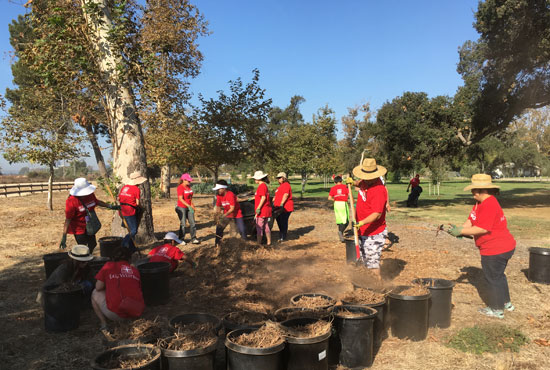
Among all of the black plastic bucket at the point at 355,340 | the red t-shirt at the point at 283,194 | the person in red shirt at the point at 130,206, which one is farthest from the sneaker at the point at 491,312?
the person in red shirt at the point at 130,206

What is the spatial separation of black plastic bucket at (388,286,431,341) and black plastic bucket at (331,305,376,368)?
2.33 ft

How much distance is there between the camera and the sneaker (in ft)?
17.9

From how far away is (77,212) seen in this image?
6.96m

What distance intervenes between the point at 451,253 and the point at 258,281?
5827 mm

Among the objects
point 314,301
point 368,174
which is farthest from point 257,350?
point 368,174

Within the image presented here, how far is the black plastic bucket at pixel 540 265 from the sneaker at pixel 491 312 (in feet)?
7.63

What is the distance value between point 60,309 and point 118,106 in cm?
701

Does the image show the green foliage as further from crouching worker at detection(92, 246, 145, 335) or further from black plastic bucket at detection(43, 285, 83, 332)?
black plastic bucket at detection(43, 285, 83, 332)

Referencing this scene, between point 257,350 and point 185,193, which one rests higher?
point 185,193

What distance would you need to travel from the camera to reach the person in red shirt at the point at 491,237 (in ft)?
17.3

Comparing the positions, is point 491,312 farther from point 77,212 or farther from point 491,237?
point 77,212

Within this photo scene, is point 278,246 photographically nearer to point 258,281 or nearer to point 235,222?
point 235,222

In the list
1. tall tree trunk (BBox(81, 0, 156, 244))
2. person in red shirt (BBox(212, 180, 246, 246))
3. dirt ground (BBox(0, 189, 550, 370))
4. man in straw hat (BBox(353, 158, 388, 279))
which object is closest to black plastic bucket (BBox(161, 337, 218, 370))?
dirt ground (BBox(0, 189, 550, 370))

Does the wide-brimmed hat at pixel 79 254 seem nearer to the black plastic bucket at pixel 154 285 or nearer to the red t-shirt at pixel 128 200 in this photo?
the black plastic bucket at pixel 154 285
